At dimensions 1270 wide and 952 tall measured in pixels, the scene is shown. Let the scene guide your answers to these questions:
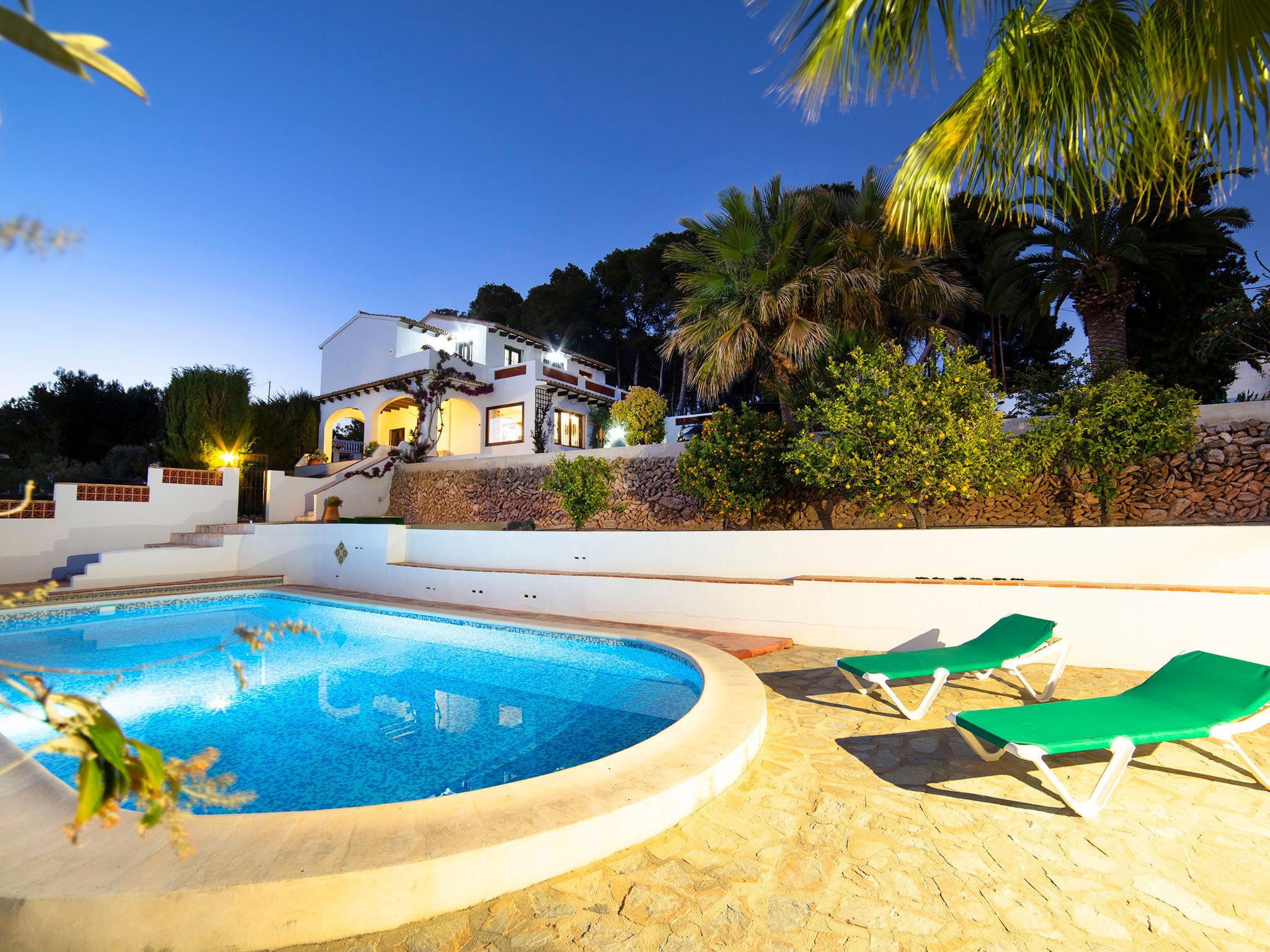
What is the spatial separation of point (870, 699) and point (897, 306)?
8.21 m

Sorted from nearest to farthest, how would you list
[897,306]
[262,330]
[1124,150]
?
[1124,150] → [897,306] → [262,330]

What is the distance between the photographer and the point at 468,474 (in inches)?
729

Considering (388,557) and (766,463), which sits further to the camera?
(388,557)

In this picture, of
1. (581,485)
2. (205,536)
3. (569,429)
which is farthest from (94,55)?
(569,429)

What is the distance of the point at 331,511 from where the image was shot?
663 inches

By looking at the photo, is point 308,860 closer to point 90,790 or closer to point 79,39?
point 90,790

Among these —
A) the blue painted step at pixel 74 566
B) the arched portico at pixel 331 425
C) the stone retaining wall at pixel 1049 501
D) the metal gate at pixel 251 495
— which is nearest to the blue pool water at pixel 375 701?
the blue painted step at pixel 74 566

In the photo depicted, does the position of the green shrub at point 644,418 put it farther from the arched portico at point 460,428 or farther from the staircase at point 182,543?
the staircase at point 182,543

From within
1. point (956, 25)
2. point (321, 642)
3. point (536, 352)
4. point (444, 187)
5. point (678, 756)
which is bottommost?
point (321, 642)

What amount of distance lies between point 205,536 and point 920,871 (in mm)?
16570

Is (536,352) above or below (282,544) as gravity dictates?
above

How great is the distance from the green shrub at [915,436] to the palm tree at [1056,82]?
4.97 metres

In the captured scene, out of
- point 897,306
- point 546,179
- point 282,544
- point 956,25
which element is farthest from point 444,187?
point 956,25

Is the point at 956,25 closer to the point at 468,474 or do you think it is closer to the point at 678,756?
the point at 678,756
